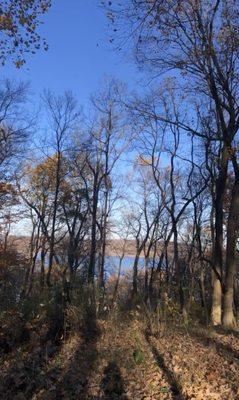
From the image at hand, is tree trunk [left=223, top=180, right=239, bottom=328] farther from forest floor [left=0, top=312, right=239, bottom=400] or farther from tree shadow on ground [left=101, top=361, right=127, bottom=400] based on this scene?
tree shadow on ground [left=101, top=361, right=127, bottom=400]

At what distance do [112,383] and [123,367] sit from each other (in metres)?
0.48

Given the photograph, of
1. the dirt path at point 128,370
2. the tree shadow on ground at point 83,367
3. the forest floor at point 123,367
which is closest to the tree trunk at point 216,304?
the forest floor at point 123,367

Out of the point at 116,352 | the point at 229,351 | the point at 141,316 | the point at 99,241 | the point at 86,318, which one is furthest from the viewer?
the point at 99,241

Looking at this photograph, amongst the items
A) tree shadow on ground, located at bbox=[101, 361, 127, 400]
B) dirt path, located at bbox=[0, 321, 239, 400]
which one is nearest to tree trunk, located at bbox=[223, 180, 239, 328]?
dirt path, located at bbox=[0, 321, 239, 400]

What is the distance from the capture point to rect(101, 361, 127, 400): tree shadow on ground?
20.1 ft

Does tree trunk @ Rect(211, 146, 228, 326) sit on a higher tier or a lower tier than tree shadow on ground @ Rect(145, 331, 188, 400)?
higher

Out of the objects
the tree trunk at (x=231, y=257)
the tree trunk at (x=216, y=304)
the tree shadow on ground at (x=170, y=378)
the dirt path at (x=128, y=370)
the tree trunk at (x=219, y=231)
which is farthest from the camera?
the tree trunk at (x=216, y=304)

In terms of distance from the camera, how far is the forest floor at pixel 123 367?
6125 millimetres

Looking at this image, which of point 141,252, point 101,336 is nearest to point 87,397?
point 101,336

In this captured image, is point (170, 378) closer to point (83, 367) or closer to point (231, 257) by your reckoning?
point (83, 367)

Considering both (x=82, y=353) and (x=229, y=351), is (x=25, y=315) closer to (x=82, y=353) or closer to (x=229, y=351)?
(x=82, y=353)

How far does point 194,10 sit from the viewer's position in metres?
12.1

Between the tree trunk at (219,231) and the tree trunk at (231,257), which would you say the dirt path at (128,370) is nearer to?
the tree trunk at (231,257)

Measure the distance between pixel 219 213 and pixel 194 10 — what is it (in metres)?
6.19
